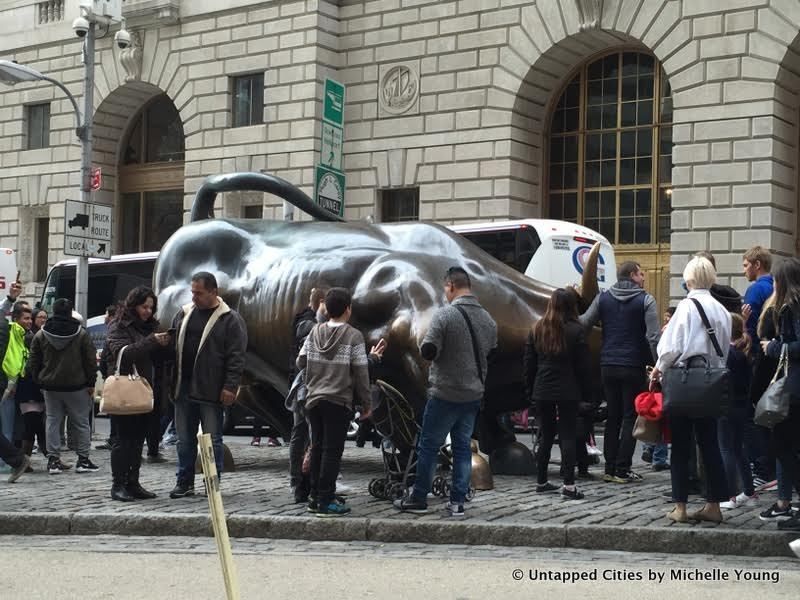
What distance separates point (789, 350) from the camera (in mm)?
8078

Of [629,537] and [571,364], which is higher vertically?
[571,364]

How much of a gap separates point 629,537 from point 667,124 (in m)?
18.4

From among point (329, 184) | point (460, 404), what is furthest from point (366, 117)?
point (460, 404)

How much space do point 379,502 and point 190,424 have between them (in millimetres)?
1665

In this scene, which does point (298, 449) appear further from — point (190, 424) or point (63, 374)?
point (63, 374)

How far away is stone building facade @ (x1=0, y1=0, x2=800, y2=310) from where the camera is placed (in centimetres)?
2356

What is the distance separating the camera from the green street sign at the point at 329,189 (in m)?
15.1

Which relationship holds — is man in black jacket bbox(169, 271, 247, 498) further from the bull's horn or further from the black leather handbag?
the black leather handbag

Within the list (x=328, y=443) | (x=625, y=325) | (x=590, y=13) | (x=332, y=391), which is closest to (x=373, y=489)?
(x=328, y=443)

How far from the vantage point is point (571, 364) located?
1006 cm

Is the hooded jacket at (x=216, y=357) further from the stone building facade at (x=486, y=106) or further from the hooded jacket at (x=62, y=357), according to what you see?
the stone building facade at (x=486, y=106)

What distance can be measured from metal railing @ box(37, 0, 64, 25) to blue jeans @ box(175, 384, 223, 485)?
980 inches

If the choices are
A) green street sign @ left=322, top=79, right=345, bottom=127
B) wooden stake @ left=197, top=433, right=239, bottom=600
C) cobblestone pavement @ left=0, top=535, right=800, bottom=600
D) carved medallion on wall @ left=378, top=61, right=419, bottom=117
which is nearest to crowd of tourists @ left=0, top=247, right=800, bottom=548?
cobblestone pavement @ left=0, top=535, right=800, bottom=600

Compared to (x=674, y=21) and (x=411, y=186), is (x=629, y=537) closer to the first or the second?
(x=674, y=21)
